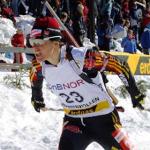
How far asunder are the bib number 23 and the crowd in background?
625 cm

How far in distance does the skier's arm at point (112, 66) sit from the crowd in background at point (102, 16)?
6.44 meters

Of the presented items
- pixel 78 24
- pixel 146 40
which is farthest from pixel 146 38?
pixel 78 24

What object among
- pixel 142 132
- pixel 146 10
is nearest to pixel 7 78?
pixel 142 132

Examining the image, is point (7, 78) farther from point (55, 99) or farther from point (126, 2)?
point (126, 2)

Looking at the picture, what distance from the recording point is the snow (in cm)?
717

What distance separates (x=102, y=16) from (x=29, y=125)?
20.8 ft

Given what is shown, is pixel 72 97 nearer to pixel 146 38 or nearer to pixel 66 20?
pixel 66 20

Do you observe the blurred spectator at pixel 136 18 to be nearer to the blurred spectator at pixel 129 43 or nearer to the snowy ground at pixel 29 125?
the blurred spectator at pixel 129 43

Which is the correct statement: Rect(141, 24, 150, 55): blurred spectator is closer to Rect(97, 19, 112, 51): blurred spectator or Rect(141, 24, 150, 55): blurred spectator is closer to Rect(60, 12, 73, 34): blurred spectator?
Rect(97, 19, 112, 51): blurred spectator

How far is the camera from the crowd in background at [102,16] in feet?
39.3

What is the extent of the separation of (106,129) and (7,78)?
467cm

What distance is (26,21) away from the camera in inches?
543

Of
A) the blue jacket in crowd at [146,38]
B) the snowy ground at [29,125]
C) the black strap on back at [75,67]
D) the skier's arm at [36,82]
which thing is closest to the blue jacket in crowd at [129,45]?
the blue jacket in crowd at [146,38]

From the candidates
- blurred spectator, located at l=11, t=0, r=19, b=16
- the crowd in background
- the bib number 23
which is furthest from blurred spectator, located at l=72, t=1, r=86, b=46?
the bib number 23
